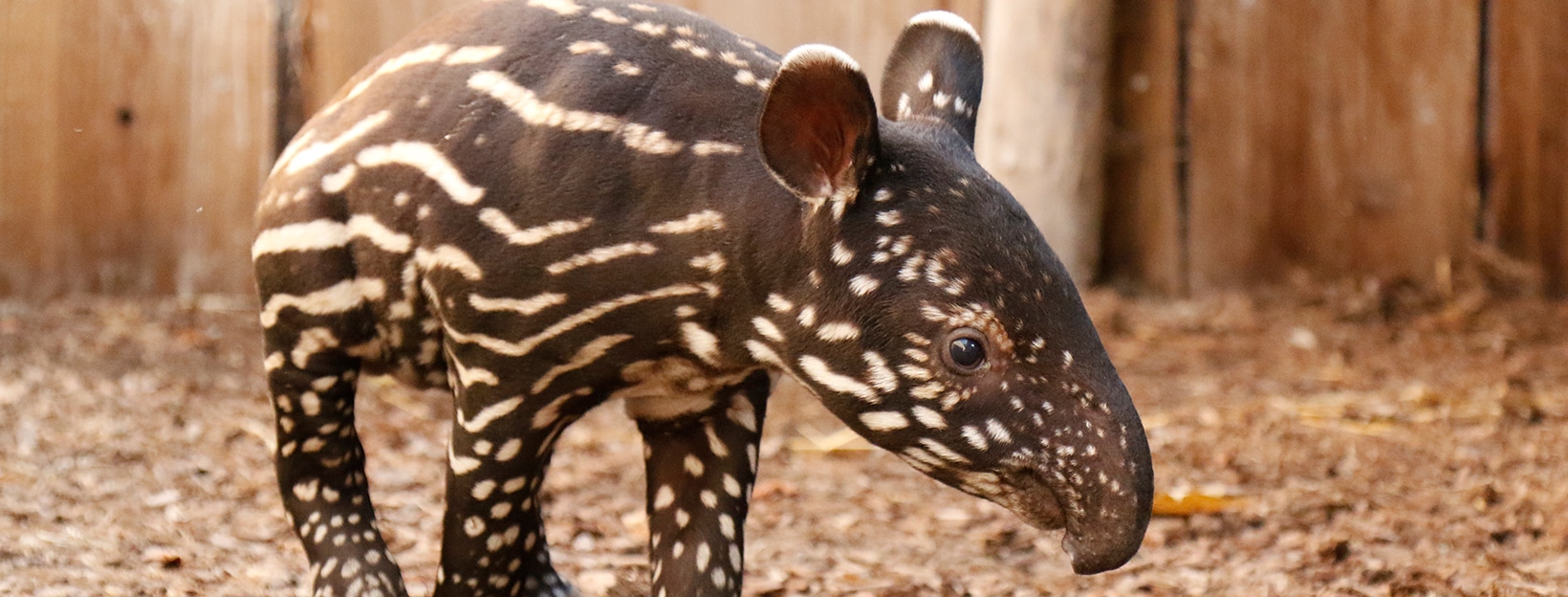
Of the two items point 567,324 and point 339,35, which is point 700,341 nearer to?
point 567,324

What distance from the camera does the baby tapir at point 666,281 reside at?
2369 mm

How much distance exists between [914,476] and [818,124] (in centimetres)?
236

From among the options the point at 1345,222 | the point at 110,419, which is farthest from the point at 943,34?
the point at 1345,222

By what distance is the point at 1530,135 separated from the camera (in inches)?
255

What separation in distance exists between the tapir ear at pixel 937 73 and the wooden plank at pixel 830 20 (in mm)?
3631

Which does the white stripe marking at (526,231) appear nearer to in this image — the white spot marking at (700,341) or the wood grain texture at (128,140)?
the white spot marking at (700,341)

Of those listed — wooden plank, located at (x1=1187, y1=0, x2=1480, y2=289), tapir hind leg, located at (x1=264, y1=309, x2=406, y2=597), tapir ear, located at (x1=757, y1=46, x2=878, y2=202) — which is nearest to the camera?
tapir ear, located at (x1=757, y1=46, x2=878, y2=202)

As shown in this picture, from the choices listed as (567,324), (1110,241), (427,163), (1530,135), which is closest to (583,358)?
(567,324)

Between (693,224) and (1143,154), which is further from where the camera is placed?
(1143,154)

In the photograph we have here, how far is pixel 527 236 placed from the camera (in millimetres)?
2543

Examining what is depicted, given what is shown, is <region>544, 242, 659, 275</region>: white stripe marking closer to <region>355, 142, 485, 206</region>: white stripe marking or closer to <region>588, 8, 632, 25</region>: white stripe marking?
<region>355, 142, 485, 206</region>: white stripe marking

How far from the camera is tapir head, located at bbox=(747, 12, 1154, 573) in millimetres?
2340

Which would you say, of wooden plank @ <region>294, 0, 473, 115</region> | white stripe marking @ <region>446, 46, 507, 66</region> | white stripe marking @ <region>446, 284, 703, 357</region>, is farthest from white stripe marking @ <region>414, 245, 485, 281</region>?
wooden plank @ <region>294, 0, 473, 115</region>

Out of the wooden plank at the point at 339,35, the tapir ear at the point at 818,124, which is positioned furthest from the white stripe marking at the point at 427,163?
the wooden plank at the point at 339,35
